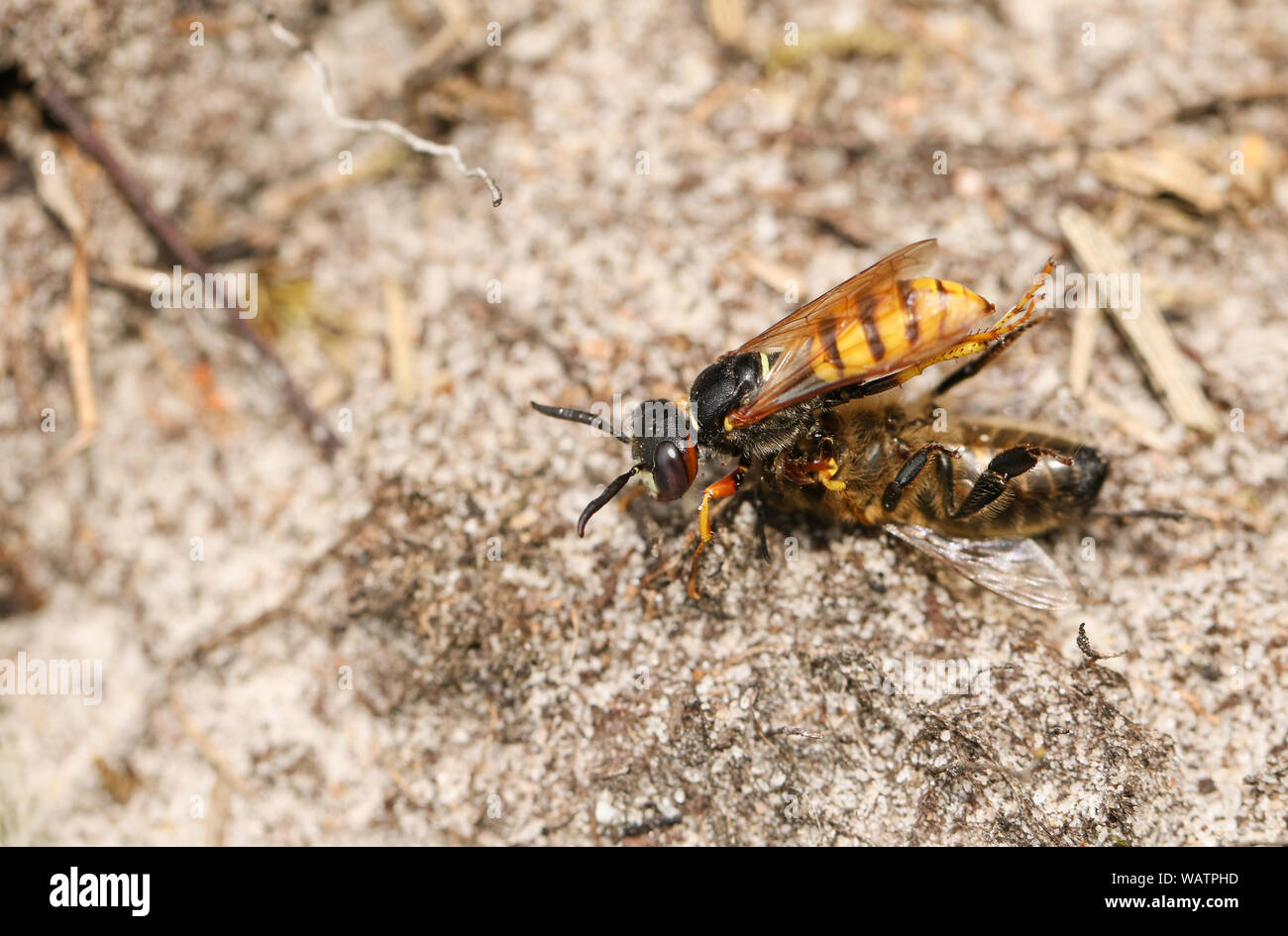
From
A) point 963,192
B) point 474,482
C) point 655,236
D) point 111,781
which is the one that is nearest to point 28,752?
point 111,781

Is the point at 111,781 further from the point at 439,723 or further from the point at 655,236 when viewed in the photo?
the point at 655,236

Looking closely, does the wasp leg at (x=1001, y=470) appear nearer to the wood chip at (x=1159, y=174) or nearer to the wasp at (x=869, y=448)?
the wasp at (x=869, y=448)

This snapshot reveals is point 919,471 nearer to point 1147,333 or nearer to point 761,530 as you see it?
point 761,530

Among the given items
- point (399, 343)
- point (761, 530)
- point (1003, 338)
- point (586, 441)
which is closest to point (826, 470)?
point (761, 530)

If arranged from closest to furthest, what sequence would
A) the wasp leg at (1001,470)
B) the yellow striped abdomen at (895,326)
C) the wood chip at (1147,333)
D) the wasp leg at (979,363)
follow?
the yellow striped abdomen at (895,326) < the wasp leg at (1001,470) < the wasp leg at (979,363) < the wood chip at (1147,333)

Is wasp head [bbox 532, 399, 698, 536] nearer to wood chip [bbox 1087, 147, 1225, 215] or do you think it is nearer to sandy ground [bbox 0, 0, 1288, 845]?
sandy ground [bbox 0, 0, 1288, 845]

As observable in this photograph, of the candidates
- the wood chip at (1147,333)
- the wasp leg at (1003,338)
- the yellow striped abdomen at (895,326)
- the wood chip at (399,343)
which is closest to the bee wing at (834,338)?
the yellow striped abdomen at (895,326)
